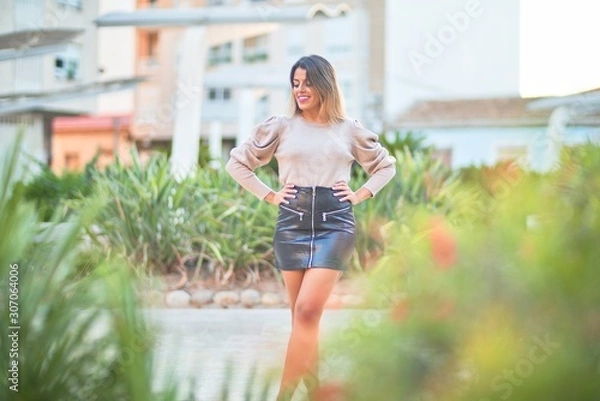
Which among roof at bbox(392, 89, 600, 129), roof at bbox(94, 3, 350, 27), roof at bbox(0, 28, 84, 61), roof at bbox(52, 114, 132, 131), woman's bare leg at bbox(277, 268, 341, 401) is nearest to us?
woman's bare leg at bbox(277, 268, 341, 401)

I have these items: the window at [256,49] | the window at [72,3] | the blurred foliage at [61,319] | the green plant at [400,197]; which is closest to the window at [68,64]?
the window at [72,3]

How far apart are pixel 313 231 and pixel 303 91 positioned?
0.46 m

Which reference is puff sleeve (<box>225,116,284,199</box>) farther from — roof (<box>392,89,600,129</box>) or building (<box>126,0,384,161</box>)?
roof (<box>392,89,600,129</box>)

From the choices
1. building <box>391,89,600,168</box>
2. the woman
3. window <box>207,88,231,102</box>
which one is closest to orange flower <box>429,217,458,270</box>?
the woman

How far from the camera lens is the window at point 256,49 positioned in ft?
124

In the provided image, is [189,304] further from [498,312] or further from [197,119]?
[498,312]

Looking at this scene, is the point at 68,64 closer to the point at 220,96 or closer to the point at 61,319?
the point at 220,96

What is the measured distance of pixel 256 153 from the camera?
3.62 m

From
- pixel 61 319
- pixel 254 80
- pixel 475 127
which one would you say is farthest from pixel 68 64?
pixel 61 319

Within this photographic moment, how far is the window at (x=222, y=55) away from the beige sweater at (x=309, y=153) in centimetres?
3532

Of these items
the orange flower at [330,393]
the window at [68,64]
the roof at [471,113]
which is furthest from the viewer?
the roof at [471,113]

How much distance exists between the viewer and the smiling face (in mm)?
3480

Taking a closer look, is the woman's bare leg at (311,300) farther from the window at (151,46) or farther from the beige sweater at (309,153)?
the window at (151,46)

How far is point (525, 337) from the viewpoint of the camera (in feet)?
3.32
